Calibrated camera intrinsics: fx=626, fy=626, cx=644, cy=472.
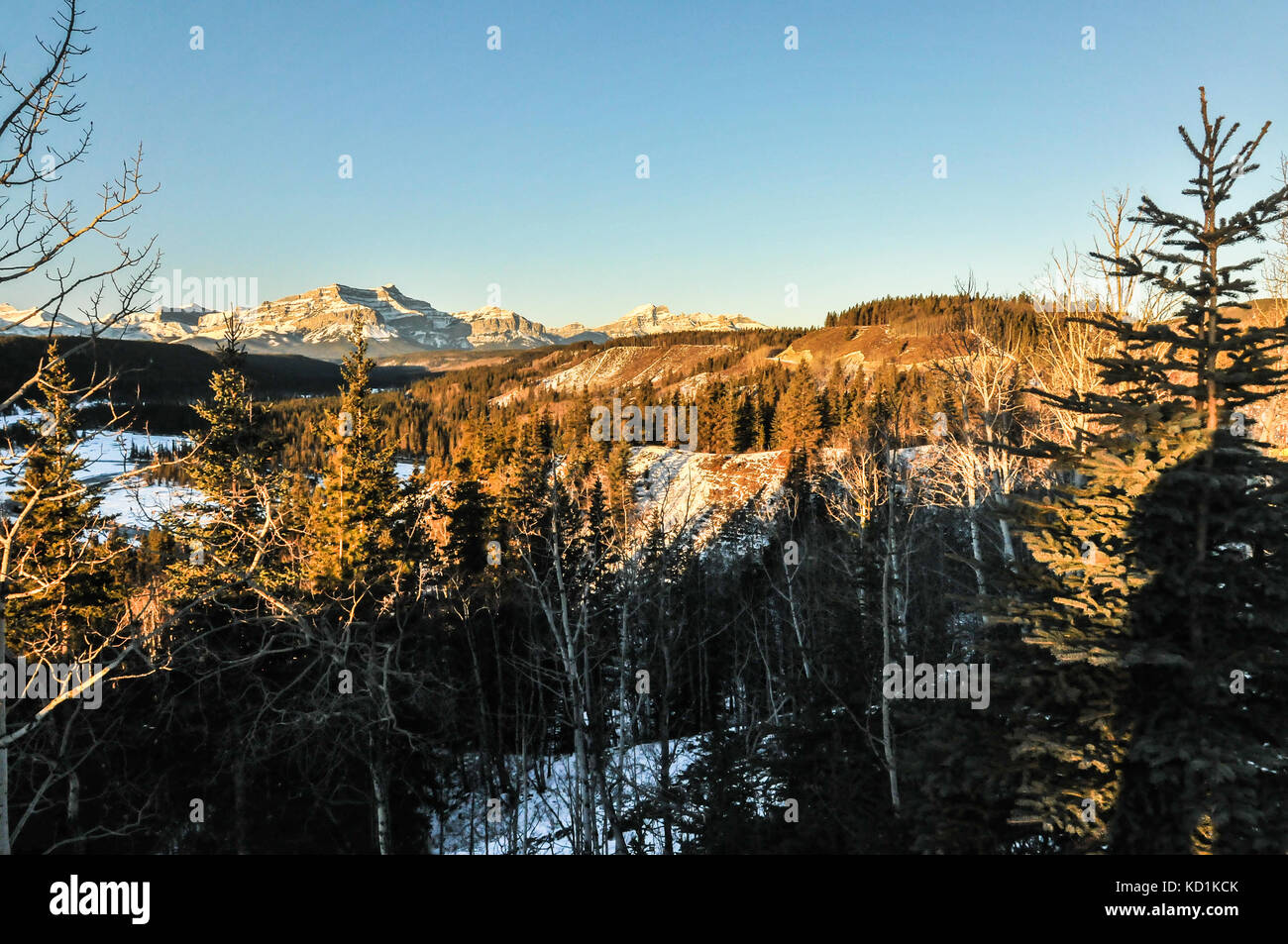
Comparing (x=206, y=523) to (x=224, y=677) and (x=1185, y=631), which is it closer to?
(x=224, y=677)

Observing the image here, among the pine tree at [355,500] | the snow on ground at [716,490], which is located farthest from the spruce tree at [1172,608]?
the snow on ground at [716,490]

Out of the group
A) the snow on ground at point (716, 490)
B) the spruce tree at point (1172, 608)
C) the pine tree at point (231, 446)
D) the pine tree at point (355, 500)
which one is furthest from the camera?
the snow on ground at point (716, 490)

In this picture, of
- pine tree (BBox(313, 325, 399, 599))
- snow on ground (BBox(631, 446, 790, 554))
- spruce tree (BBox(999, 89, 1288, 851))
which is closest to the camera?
spruce tree (BBox(999, 89, 1288, 851))

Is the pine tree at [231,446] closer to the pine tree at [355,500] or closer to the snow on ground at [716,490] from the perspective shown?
the pine tree at [355,500]

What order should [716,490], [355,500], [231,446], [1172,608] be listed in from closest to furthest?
[1172,608], [231,446], [355,500], [716,490]

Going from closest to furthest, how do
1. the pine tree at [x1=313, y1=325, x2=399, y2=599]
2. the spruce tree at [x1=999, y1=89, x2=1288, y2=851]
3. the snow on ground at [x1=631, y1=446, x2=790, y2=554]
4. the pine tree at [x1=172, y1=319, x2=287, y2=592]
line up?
the spruce tree at [x1=999, y1=89, x2=1288, y2=851]
the pine tree at [x1=172, y1=319, x2=287, y2=592]
the pine tree at [x1=313, y1=325, x2=399, y2=599]
the snow on ground at [x1=631, y1=446, x2=790, y2=554]

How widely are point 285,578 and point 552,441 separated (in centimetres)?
6187

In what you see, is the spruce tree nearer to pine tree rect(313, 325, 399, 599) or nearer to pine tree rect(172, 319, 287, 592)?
pine tree rect(313, 325, 399, 599)

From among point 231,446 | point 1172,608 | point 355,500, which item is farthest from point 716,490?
point 1172,608

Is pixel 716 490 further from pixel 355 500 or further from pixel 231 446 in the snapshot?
pixel 231 446

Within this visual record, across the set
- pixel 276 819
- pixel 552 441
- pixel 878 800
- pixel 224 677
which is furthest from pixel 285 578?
pixel 552 441

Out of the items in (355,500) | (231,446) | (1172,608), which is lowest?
(1172,608)

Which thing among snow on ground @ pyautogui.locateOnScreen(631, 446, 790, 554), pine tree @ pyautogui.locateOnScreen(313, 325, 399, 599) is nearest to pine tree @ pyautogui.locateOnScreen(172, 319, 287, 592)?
pine tree @ pyautogui.locateOnScreen(313, 325, 399, 599)

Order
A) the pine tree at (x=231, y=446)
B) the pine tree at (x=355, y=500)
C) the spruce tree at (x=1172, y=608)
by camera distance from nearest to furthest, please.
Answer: the spruce tree at (x=1172, y=608)
the pine tree at (x=231, y=446)
the pine tree at (x=355, y=500)
